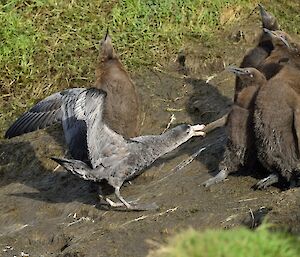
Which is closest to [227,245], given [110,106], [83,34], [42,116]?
[110,106]

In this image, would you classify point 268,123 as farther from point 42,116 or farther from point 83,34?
point 83,34

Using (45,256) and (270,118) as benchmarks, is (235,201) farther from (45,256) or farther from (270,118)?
(45,256)

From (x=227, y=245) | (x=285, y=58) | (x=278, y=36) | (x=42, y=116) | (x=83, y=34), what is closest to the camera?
(x=227, y=245)

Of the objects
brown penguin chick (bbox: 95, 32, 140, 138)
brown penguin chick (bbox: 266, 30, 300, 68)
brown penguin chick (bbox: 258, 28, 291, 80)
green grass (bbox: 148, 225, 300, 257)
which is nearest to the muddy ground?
brown penguin chick (bbox: 95, 32, 140, 138)

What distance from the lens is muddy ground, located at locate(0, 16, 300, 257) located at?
20.1 ft

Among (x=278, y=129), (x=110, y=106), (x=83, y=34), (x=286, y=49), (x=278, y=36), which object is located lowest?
(x=278, y=129)

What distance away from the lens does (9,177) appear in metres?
8.96

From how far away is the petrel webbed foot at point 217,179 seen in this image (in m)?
7.06

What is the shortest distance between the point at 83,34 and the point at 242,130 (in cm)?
425

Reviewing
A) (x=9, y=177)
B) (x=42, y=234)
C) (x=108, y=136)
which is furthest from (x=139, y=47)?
(x=42, y=234)

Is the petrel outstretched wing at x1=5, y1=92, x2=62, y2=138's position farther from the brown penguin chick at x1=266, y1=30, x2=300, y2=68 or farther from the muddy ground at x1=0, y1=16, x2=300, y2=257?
the brown penguin chick at x1=266, y1=30, x2=300, y2=68

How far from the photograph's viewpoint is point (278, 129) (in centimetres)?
673

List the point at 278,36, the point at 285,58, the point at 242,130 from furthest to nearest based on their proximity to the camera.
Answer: the point at 278,36, the point at 285,58, the point at 242,130

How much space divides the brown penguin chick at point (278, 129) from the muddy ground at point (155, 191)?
0.65 feet
